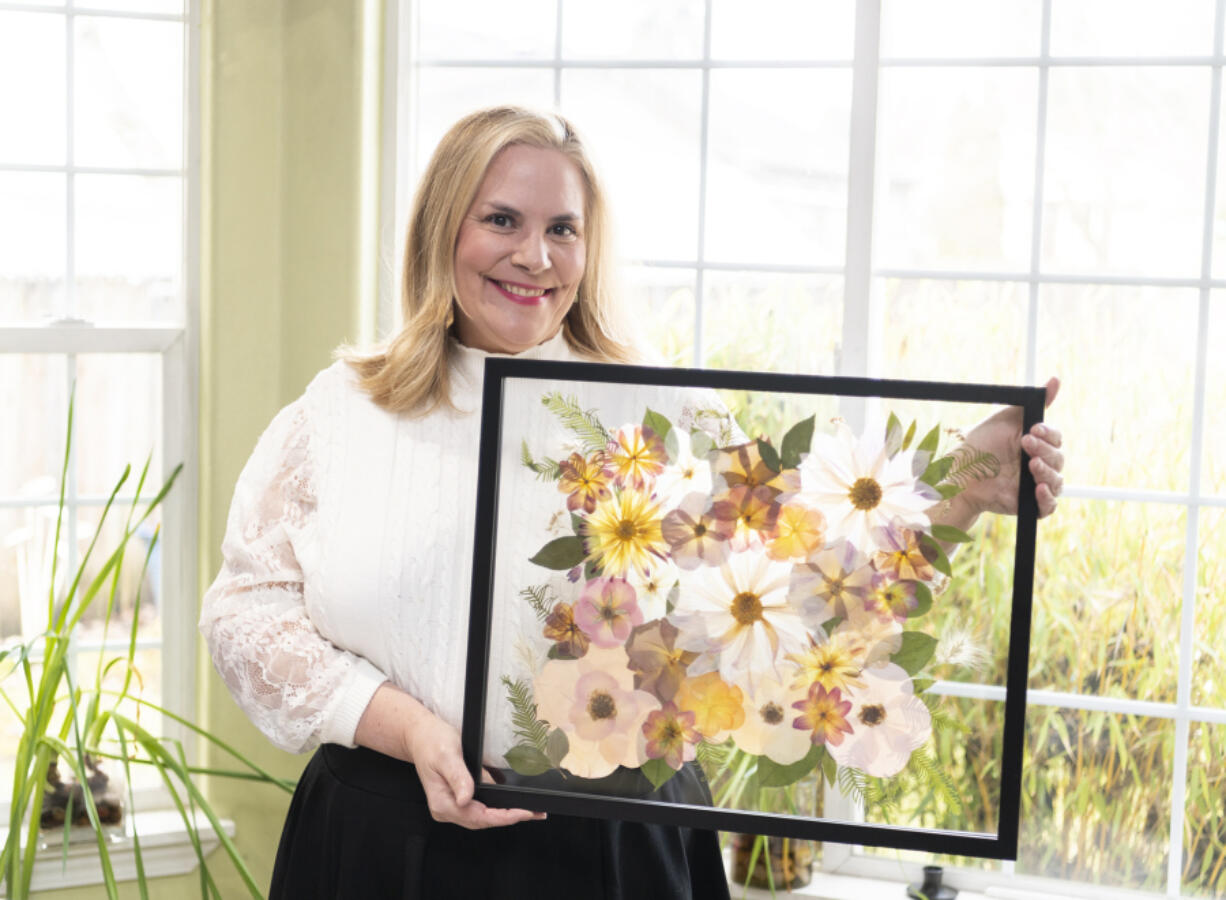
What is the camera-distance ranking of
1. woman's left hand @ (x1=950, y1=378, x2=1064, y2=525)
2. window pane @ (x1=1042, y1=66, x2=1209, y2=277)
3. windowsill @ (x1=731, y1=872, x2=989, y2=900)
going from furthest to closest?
1. windowsill @ (x1=731, y1=872, x2=989, y2=900)
2. window pane @ (x1=1042, y1=66, x2=1209, y2=277)
3. woman's left hand @ (x1=950, y1=378, x2=1064, y2=525)

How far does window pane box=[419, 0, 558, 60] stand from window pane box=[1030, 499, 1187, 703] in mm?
1469

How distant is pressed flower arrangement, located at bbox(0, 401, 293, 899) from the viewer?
2.12 m

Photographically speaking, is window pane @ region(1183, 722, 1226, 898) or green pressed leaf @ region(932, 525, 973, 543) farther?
window pane @ region(1183, 722, 1226, 898)

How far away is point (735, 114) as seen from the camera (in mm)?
2441

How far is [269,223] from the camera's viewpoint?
248 centimetres

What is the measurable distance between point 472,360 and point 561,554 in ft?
1.24

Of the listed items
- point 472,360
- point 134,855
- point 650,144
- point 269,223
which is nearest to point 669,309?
point 650,144

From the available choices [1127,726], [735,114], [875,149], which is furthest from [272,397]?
[1127,726]

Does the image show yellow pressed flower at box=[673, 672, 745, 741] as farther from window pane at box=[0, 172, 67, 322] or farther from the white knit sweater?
window pane at box=[0, 172, 67, 322]

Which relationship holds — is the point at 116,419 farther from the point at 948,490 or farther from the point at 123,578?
the point at 948,490

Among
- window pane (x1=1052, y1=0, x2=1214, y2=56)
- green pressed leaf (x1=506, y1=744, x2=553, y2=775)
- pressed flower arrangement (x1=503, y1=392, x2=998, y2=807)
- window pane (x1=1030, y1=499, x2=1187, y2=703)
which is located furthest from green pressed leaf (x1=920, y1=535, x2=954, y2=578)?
window pane (x1=1052, y1=0, x2=1214, y2=56)

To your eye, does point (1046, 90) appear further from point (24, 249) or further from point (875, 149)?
point (24, 249)

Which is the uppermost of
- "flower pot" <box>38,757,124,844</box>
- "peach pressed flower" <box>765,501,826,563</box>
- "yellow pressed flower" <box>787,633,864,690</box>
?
"peach pressed flower" <box>765,501,826,563</box>

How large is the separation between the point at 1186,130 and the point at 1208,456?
62 centimetres
